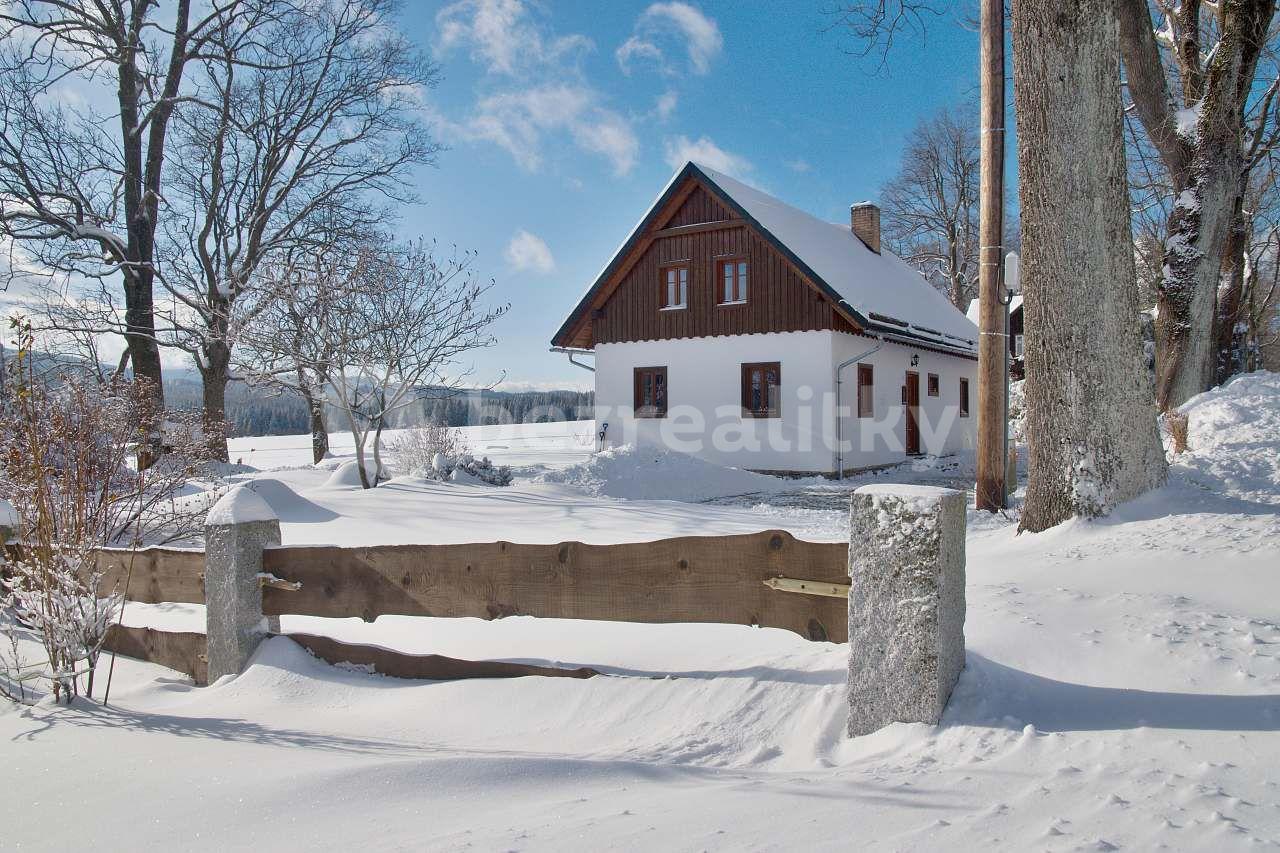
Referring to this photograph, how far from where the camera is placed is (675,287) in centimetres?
1839

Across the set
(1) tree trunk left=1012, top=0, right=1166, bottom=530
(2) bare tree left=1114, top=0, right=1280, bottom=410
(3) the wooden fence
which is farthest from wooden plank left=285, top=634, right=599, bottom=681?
(2) bare tree left=1114, top=0, right=1280, bottom=410

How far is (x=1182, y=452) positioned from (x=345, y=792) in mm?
11230

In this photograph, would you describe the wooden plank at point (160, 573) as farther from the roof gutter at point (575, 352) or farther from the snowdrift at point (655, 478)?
the roof gutter at point (575, 352)

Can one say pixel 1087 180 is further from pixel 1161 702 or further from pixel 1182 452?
pixel 1182 452

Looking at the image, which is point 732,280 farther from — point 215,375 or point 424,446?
point 215,375

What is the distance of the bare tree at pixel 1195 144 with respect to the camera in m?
11.1

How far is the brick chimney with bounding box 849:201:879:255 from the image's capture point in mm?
22875

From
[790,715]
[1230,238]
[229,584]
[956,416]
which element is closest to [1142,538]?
[790,715]

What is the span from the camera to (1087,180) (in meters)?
5.93

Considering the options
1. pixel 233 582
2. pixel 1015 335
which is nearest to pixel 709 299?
pixel 1015 335

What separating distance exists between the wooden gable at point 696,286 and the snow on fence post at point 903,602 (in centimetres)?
1400

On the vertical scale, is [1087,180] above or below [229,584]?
above

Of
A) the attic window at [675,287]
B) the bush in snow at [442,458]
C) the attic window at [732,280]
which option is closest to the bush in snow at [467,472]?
the bush in snow at [442,458]

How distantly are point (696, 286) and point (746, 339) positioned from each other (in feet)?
5.76
